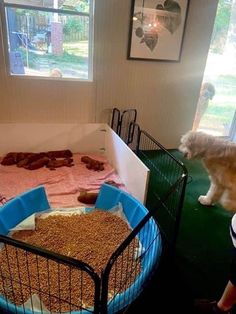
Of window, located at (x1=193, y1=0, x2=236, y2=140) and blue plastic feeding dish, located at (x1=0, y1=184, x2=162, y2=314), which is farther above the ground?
window, located at (x1=193, y1=0, x2=236, y2=140)

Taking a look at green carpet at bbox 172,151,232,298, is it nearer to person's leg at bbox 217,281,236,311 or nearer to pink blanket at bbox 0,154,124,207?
person's leg at bbox 217,281,236,311

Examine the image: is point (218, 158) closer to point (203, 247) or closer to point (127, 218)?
point (203, 247)

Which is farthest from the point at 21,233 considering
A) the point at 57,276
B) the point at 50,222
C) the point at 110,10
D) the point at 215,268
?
the point at 110,10

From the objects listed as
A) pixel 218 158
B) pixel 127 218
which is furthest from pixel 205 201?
pixel 127 218

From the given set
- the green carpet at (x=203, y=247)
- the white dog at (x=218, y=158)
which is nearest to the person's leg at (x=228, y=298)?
the green carpet at (x=203, y=247)

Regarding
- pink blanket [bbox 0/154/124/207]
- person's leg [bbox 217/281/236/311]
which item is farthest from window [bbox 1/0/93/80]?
person's leg [bbox 217/281/236/311]

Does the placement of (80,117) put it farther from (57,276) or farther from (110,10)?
(57,276)

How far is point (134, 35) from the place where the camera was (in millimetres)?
2844

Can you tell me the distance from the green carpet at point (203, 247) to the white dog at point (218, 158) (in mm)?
200

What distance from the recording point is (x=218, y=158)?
6.84 ft

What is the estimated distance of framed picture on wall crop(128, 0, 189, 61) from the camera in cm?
278

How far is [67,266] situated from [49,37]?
90.1 inches

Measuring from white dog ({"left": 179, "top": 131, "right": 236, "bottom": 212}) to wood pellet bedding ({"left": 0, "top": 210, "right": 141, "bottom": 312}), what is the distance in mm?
881

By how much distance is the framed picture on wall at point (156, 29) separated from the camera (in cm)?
278
